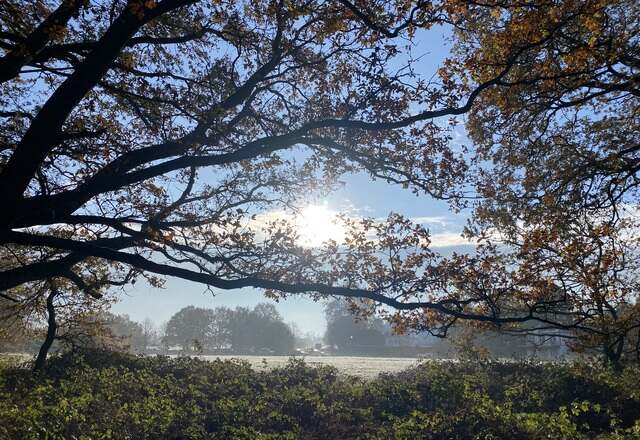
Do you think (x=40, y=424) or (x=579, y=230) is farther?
(x=579, y=230)

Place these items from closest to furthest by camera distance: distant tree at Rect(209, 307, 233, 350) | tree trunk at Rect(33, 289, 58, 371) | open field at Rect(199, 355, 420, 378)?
tree trunk at Rect(33, 289, 58, 371), open field at Rect(199, 355, 420, 378), distant tree at Rect(209, 307, 233, 350)

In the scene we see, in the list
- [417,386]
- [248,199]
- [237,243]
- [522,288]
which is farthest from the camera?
[417,386]

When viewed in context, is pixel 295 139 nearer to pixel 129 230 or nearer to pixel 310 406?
pixel 129 230

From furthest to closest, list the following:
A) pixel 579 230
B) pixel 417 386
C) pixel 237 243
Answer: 1. pixel 417 386
2. pixel 579 230
3. pixel 237 243

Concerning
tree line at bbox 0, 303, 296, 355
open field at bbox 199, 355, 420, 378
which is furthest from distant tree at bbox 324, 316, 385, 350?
open field at bbox 199, 355, 420, 378

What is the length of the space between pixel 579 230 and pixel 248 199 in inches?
323

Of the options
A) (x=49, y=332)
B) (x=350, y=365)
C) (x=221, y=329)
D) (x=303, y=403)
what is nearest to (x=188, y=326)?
(x=221, y=329)

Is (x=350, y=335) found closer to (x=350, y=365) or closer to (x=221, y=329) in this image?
(x=221, y=329)

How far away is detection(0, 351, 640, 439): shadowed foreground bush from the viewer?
1075 centimetres

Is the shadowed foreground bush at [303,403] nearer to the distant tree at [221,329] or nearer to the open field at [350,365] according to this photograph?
the open field at [350,365]

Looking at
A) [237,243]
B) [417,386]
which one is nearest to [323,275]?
[237,243]

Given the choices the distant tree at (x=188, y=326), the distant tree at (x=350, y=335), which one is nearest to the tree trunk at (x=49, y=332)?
the distant tree at (x=350, y=335)

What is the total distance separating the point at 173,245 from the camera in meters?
9.17

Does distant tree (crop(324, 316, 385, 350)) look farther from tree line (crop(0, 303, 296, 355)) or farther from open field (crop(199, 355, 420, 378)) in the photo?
open field (crop(199, 355, 420, 378))
